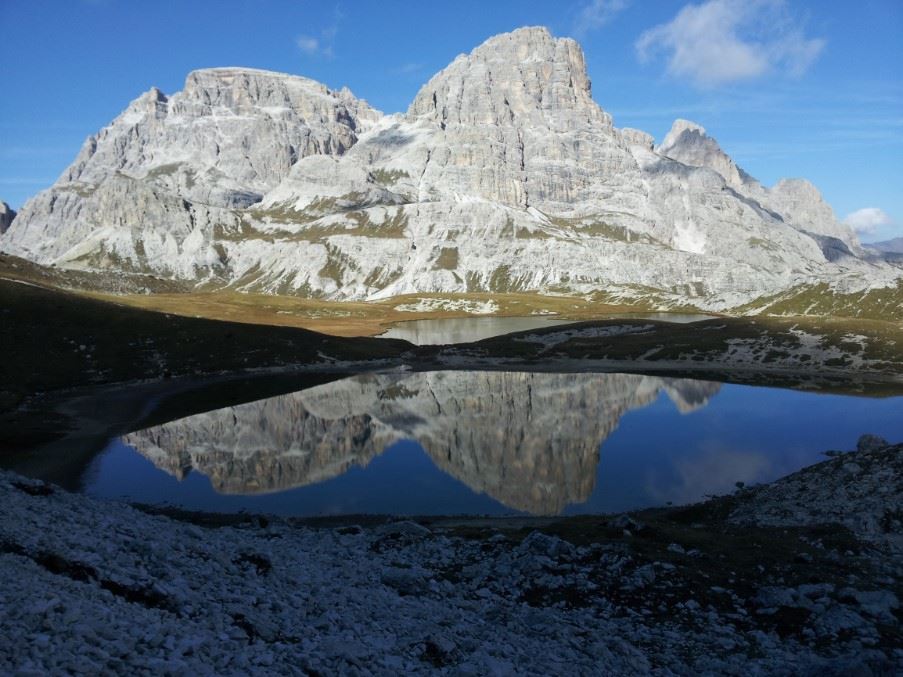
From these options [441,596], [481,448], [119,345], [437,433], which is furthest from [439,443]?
[119,345]

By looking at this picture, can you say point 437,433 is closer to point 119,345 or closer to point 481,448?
point 481,448

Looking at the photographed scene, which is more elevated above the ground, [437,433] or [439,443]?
[437,433]

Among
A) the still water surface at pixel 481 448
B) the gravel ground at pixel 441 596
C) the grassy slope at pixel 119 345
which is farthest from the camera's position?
the grassy slope at pixel 119 345

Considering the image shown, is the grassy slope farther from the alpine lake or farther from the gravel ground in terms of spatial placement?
the gravel ground

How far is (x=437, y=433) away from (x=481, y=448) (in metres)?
8.16

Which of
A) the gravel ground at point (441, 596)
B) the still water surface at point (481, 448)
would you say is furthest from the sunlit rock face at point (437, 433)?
the gravel ground at point (441, 596)

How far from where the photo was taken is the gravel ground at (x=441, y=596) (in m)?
14.2

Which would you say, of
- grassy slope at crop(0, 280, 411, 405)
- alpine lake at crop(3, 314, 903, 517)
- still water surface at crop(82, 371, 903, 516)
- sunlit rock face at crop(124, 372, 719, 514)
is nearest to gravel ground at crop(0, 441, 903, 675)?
alpine lake at crop(3, 314, 903, 517)

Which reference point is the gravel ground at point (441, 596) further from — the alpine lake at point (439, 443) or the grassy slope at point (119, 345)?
the grassy slope at point (119, 345)

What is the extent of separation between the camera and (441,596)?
22547 mm

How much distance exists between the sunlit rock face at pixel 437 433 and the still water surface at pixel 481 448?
0.70ft

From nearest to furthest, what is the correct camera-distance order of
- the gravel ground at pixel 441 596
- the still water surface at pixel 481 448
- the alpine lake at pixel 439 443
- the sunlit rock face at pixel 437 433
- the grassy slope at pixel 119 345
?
the gravel ground at pixel 441 596 < the still water surface at pixel 481 448 < the alpine lake at pixel 439 443 < the sunlit rock face at pixel 437 433 < the grassy slope at pixel 119 345

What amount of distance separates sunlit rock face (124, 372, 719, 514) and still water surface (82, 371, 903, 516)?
0.70 ft

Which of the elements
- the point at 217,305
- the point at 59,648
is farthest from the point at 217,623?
the point at 217,305
